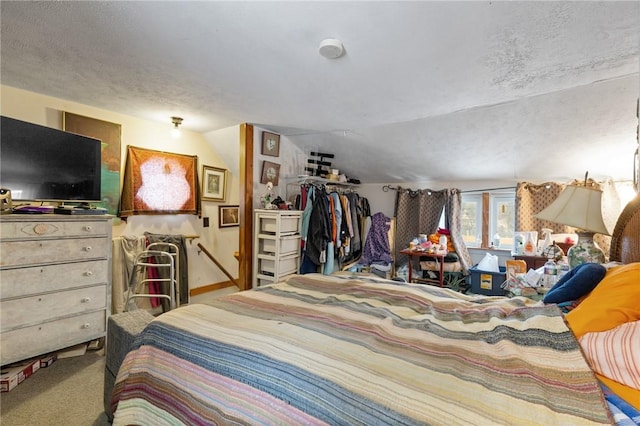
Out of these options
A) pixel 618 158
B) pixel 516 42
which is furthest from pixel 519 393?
pixel 618 158

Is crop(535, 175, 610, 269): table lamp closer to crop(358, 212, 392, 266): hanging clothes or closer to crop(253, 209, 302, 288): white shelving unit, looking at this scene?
crop(253, 209, 302, 288): white shelving unit

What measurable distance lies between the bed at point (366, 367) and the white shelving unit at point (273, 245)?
5.09ft

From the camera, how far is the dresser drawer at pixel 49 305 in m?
1.79

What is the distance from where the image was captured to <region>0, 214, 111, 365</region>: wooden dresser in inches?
70.7

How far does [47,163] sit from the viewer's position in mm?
2096

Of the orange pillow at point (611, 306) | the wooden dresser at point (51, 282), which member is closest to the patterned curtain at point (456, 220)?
the orange pillow at point (611, 306)

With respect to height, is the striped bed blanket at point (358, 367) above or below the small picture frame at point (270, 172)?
below

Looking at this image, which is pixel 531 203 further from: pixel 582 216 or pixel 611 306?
pixel 611 306

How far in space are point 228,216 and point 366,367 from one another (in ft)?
11.1

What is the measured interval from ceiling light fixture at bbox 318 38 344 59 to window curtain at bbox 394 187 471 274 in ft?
9.80

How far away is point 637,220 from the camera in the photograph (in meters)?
1.55

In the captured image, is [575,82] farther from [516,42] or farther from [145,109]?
[145,109]

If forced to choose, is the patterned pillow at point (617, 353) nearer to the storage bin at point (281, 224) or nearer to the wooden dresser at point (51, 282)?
the storage bin at point (281, 224)

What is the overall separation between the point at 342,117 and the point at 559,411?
8.29ft
